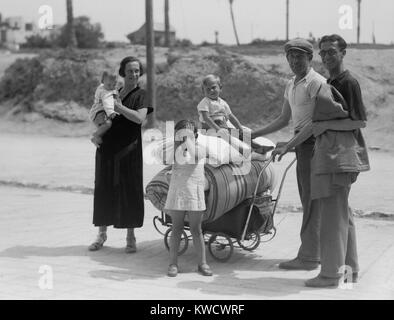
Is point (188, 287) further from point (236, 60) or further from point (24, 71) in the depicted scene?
point (24, 71)

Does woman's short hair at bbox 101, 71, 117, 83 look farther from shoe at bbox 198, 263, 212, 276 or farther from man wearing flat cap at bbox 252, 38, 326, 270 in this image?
shoe at bbox 198, 263, 212, 276

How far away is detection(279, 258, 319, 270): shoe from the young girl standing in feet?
2.47

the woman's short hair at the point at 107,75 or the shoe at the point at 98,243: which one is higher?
the woman's short hair at the point at 107,75

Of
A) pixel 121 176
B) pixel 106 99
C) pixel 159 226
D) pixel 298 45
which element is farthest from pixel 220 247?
pixel 298 45

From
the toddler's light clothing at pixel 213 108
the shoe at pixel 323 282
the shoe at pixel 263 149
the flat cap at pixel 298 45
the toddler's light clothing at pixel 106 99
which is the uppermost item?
the flat cap at pixel 298 45

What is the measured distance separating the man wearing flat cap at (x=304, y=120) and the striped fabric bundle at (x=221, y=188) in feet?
1.56

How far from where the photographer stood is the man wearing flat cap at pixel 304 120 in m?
5.94

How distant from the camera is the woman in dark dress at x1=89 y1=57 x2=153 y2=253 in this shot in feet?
22.7

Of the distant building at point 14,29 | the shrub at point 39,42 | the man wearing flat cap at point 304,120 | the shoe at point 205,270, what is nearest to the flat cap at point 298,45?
the man wearing flat cap at point 304,120

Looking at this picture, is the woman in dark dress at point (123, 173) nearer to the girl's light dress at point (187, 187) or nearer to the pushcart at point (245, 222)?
the pushcart at point (245, 222)

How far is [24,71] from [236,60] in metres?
10.7

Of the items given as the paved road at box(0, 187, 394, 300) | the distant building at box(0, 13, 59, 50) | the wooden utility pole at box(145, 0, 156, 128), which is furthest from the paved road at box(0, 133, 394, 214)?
the distant building at box(0, 13, 59, 50)
